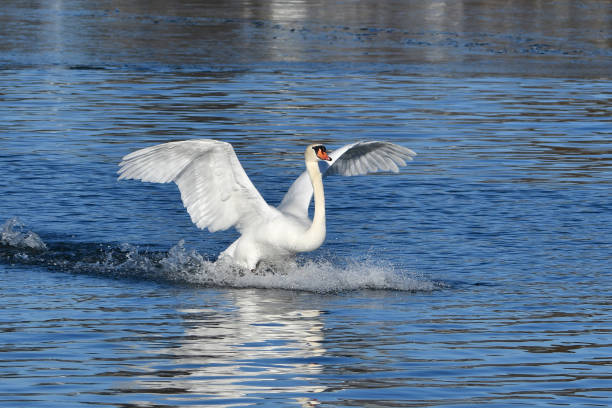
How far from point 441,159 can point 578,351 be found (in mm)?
9401

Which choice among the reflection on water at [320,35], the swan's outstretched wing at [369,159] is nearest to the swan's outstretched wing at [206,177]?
the swan's outstretched wing at [369,159]

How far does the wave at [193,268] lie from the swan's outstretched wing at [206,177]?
0.46 meters

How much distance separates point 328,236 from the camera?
13398mm

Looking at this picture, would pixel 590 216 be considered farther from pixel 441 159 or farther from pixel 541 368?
pixel 541 368

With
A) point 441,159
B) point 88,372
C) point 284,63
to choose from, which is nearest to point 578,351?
point 88,372

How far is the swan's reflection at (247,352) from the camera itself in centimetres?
777

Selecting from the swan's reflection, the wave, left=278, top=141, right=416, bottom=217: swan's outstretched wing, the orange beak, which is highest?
the orange beak

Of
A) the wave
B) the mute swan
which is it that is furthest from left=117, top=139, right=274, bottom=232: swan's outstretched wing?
the wave

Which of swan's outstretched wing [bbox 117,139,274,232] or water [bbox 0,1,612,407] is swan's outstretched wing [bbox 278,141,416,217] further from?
swan's outstretched wing [bbox 117,139,274,232]

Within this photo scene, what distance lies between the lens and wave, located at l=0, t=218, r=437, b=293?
11.2 meters

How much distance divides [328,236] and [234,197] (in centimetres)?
175

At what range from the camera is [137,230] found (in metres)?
Result: 13.5

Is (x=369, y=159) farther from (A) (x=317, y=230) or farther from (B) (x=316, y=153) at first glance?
(A) (x=317, y=230)

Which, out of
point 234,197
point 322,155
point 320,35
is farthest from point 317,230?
point 320,35
